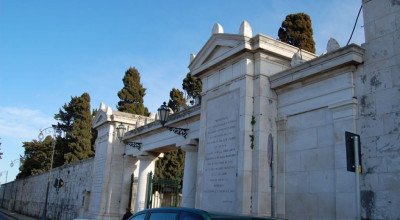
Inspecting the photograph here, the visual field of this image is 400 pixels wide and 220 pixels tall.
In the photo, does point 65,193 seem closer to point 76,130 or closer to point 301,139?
point 76,130

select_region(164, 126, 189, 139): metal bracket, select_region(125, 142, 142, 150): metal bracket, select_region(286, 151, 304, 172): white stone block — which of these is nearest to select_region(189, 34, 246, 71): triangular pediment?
select_region(164, 126, 189, 139): metal bracket

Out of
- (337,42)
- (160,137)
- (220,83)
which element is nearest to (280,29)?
(160,137)

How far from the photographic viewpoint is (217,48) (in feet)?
→ 36.6

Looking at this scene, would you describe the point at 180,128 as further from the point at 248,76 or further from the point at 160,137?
the point at 248,76

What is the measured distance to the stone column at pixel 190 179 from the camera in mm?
12938

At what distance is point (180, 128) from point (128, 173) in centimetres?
682

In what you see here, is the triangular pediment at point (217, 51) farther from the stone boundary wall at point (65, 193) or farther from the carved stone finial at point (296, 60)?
the stone boundary wall at point (65, 193)

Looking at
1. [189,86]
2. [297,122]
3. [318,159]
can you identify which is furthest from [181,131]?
[189,86]

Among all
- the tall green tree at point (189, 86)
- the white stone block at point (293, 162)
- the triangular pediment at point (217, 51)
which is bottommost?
the white stone block at point (293, 162)

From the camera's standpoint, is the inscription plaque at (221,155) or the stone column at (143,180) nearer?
the inscription plaque at (221,155)

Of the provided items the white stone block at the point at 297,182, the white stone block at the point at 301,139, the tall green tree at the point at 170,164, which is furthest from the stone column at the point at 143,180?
the tall green tree at the point at 170,164

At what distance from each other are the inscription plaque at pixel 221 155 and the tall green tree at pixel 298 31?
47.2 feet

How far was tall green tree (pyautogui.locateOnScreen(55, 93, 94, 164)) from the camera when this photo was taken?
41.7 m

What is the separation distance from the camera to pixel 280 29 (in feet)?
80.4
